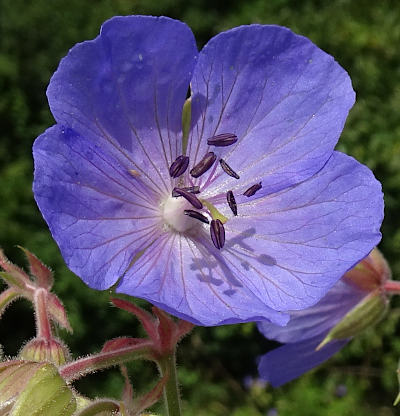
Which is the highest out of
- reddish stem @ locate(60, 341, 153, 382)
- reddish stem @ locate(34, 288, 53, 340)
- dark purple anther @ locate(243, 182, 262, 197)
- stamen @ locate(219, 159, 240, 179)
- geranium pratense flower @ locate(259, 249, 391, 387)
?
stamen @ locate(219, 159, 240, 179)

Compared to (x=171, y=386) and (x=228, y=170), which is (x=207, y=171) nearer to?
(x=228, y=170)

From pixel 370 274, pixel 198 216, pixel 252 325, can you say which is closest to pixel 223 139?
pixel 198 216

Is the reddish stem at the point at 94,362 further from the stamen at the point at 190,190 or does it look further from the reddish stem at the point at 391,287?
the reddish stem at the point at 391,287

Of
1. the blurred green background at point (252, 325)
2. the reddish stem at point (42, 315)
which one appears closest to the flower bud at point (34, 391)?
the reddish stem at point (42, 315)

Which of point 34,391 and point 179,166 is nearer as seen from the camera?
point 34,391

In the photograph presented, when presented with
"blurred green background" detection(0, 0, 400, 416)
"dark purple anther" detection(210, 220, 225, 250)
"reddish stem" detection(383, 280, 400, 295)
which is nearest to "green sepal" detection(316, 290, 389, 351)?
"reddish stem" detection(383, 280, 400, 295)

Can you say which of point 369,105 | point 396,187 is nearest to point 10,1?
point 369,105

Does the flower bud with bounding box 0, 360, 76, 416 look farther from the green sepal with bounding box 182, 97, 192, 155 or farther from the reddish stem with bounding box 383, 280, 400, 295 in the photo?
the reddish stem with bounding box 383, 280, 400, 295
